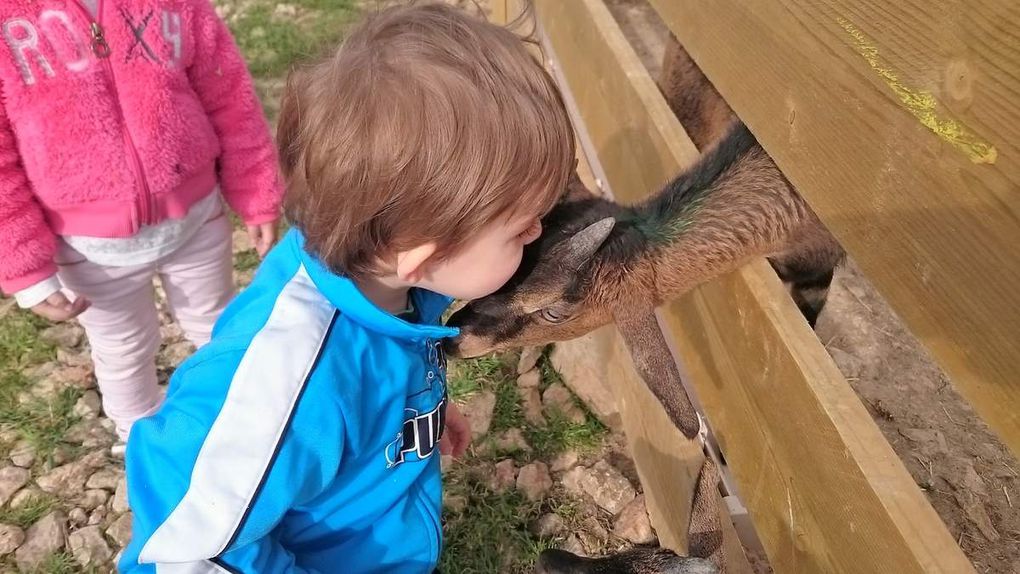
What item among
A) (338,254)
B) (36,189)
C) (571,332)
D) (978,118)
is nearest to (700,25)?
(571,332)

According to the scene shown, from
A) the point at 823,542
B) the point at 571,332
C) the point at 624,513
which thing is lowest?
the point at 624,513

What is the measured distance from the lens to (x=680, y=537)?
10.00 feet

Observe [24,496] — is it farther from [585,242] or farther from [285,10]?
[285,10]

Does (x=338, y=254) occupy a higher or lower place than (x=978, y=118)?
lower

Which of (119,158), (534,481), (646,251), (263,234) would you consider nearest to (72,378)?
(263,234)

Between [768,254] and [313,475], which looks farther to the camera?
[768,254]

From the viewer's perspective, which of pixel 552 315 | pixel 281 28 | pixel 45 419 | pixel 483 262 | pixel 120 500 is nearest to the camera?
pixel 483 262

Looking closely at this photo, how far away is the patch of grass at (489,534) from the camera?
335 cm

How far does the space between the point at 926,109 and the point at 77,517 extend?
3747 millimetres

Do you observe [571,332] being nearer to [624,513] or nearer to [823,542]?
[624,513]

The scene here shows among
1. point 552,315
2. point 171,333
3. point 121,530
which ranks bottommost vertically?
point 121,530

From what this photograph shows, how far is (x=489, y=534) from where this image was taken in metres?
3.44

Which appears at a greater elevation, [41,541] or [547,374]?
[41,541]

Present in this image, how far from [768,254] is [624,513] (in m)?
1.41
